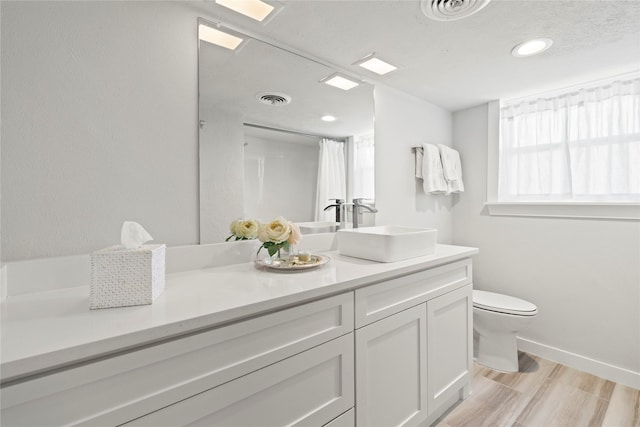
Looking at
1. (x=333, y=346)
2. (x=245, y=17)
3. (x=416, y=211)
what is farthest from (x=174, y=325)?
(x=416, y=211)

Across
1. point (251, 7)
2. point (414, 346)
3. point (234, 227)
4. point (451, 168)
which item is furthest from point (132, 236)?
point (451, 168)

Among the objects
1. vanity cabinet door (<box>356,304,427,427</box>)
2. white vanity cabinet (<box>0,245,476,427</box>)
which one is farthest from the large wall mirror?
vanity cabinet door (<box>356,304,427,427</box>)

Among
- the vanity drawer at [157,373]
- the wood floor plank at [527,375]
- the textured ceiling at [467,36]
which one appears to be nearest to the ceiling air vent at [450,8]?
the textured ceiling at [467,36]

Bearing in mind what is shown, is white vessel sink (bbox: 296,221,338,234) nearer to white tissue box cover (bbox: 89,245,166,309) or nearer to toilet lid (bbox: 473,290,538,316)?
white tissue box cover (bbox: 89,245,166,309)

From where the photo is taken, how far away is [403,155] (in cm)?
225

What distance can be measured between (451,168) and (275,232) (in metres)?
1.86

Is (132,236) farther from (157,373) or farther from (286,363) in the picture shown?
(286,363)

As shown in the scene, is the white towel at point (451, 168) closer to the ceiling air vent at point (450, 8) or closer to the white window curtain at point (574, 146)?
the white window curtain at point (574, 146)

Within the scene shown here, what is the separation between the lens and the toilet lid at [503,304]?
6.32 ft

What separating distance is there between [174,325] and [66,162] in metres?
0.78

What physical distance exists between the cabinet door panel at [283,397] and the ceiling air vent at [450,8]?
144 centimetres

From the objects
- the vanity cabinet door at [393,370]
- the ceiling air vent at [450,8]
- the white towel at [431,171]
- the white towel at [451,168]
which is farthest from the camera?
the white towel at [451,168]

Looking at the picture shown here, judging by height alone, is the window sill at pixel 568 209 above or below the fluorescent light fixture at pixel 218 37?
below

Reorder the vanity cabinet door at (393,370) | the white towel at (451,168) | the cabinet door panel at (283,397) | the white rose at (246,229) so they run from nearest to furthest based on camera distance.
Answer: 1. the cabinet door panel at (283,397)
2. the vanity cabinet door at (393,370)
3. the white rose at (246,229)
4. the white towel at (451,168)
